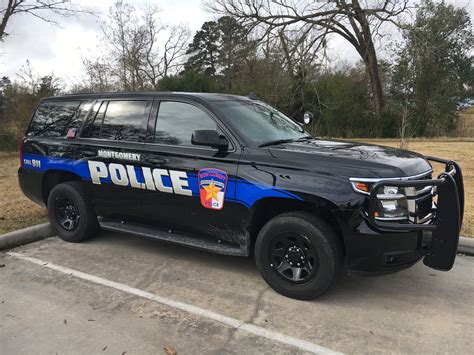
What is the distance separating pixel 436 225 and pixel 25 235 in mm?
4798

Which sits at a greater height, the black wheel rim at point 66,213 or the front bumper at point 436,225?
the front bumper at point 436,225

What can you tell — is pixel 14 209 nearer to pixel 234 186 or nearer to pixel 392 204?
pixel 234 186

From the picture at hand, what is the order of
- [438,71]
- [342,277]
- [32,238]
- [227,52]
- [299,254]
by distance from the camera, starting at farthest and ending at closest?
[227,52] → [438,71] → [32,238] → [342,277] → [299,254]

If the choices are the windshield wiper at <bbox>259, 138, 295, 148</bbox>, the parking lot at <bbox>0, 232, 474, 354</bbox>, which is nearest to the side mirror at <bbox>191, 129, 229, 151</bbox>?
the windshield wiper at <bbox>259, 138, 295, 148</bbox>

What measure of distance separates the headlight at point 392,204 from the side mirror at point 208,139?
1.52 metres

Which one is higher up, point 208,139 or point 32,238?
point 208,139

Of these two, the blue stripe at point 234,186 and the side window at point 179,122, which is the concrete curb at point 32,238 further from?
the side window at point 179,122

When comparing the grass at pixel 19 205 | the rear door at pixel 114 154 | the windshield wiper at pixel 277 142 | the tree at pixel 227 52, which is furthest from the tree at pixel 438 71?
the rear door at pixel 114 154

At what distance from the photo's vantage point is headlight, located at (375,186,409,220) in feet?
11.5

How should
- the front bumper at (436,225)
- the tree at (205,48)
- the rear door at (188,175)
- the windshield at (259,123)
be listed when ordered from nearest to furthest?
the front bumper at (436,225) < the rear door at (188,175) < the windshield at (259,123) < the tree at (205,48)

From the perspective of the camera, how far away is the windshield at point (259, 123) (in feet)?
14.5

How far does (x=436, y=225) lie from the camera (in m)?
3.60

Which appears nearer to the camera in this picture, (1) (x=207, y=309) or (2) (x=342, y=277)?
(1) (x=207, y=309)

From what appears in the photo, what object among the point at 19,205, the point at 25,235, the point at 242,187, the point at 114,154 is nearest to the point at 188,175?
the point at 242,187
